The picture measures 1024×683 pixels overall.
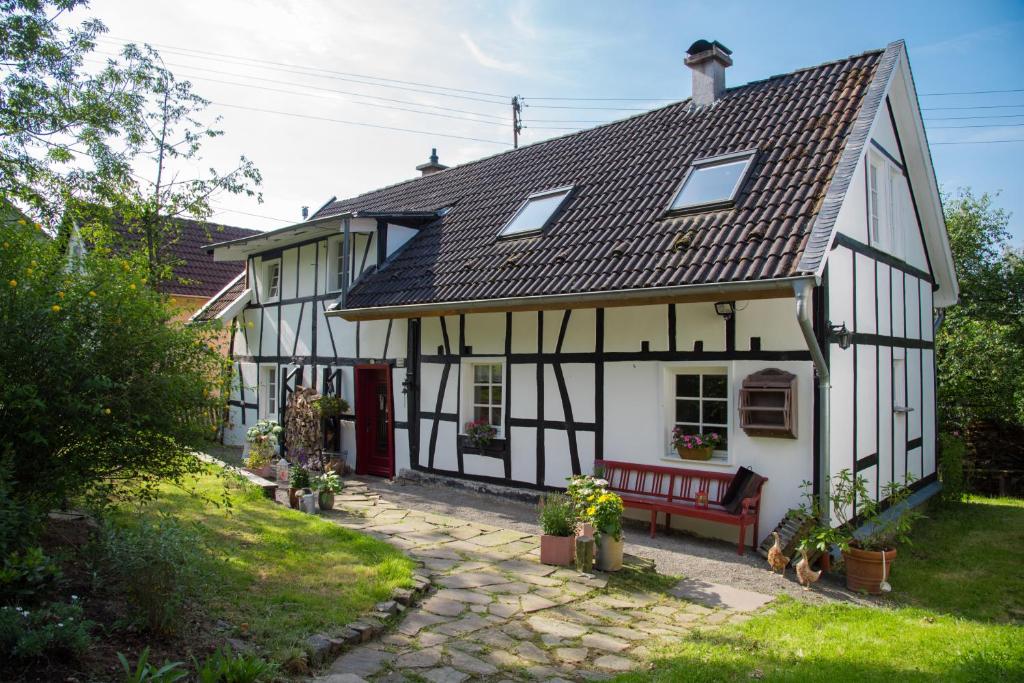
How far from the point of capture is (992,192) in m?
18.6

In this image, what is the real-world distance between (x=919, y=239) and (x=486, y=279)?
7032mm

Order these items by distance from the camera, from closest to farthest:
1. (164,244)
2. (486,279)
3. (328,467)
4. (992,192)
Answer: (486,279)
(328,467)
(164,244)
(992,192)

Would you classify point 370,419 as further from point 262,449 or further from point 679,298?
point 679,298

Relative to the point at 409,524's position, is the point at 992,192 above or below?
above

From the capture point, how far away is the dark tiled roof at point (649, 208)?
7.82 m

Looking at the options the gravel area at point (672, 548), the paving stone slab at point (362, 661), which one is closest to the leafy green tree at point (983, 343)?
the gravel area at point (672, 548)

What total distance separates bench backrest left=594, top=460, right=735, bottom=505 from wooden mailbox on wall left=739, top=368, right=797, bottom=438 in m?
0.71

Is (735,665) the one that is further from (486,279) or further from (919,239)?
(919,239)

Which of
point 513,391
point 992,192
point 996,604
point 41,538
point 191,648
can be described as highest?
point 992,192

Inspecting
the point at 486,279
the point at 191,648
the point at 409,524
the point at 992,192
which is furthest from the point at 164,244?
the point at 992,192

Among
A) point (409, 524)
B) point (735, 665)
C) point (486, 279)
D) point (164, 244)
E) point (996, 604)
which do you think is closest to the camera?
point (735, 665)

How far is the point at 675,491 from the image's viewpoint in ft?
27.7

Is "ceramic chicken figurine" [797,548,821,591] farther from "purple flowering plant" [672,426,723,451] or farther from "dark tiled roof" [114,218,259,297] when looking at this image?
"dark tiled roof" [114,218,259,297]

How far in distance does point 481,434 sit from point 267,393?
7.35 metres
